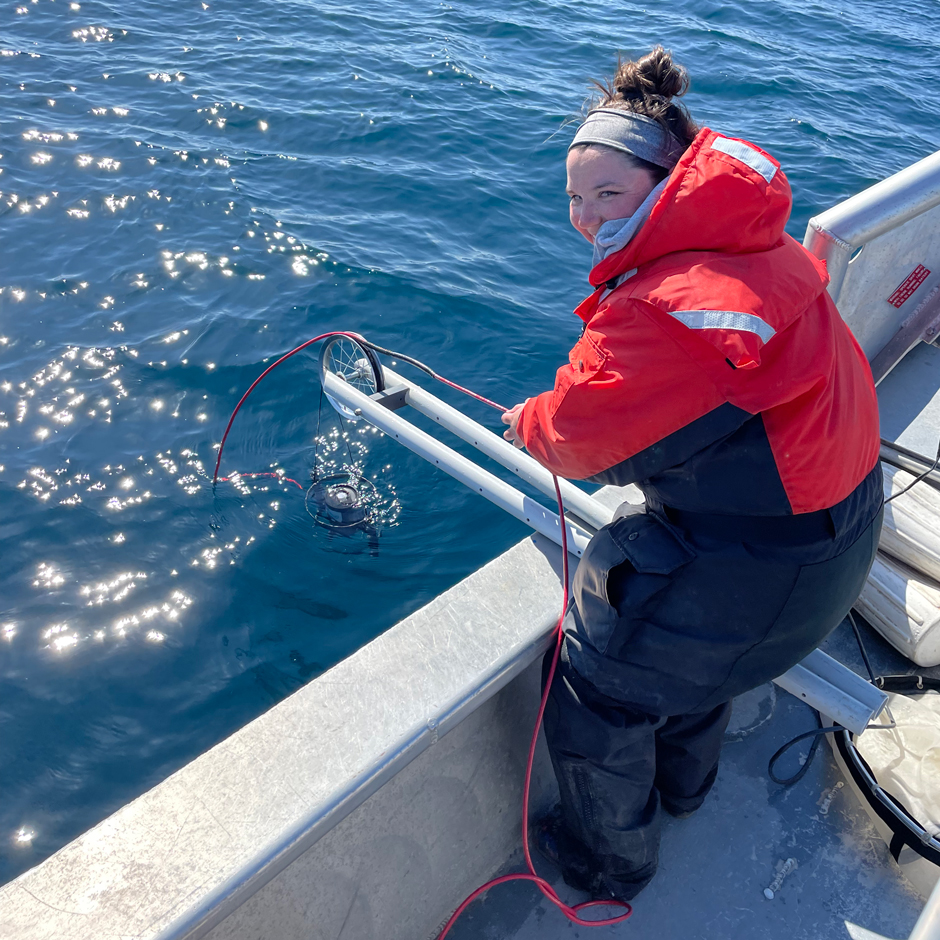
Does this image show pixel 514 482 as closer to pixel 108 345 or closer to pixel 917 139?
pixel 108 345

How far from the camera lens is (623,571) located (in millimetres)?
1926

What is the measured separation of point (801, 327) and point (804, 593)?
630 mm

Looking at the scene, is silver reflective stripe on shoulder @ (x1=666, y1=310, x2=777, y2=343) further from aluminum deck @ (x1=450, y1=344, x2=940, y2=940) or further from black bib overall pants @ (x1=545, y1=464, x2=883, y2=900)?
aluminum deck @ (x1=450, y1=344, x2=940, y2=940)

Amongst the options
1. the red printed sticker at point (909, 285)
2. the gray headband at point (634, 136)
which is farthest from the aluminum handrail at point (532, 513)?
the red printed sticker at point (909, 285)

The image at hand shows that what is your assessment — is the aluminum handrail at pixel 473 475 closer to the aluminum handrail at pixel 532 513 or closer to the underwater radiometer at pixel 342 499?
the aluminum handrail at pixel 532 513

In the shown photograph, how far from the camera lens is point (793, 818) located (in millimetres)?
2605

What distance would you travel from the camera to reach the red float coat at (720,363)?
1572 mm

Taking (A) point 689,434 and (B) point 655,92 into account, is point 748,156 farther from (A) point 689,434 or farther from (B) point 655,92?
(A) point 689,434

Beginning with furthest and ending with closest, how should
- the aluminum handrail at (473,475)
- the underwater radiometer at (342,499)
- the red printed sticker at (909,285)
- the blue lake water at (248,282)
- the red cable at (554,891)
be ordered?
the underwater radiometer at (342,499) < the blue lake water at (248,282) < the red printed sticker at (909,285) < the aluminum handrail at (473,475) < the red cable at (554,891)

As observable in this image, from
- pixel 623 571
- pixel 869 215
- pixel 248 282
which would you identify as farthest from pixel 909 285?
pixel 248 282

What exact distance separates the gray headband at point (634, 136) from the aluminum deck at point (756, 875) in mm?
2039

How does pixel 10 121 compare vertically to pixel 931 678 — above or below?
below

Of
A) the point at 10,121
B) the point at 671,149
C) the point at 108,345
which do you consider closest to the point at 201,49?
the point at 10,121

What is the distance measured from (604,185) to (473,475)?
1138 mm
